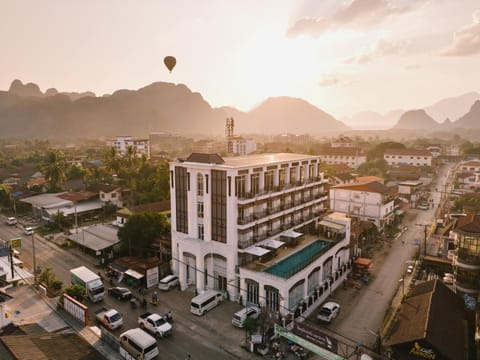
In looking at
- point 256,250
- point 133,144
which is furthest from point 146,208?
point 133,144

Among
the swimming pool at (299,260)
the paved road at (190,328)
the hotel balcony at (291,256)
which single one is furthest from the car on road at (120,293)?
the swimming pool at (299,260)

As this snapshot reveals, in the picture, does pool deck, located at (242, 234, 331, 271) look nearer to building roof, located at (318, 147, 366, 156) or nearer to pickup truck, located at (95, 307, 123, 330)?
pickup truck, located at (95, 307, 123, 330)

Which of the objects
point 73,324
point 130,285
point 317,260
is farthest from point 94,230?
point 317,260

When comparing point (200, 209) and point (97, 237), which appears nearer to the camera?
point (200, 209)

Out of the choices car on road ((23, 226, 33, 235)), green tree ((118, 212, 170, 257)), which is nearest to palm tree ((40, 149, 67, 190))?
car on road ((23, 226, 33, 235))

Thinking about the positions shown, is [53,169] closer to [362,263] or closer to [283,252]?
[283,252]

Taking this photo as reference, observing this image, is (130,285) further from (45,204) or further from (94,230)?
(45,204)
